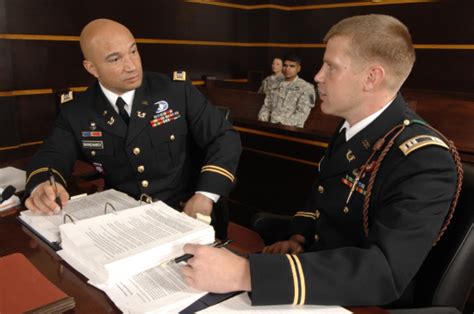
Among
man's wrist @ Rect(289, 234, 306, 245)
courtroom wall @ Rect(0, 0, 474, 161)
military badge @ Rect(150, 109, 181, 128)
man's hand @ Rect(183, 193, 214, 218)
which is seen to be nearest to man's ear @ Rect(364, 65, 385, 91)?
man's wrist @ Rect(289, 234, 306, 245)

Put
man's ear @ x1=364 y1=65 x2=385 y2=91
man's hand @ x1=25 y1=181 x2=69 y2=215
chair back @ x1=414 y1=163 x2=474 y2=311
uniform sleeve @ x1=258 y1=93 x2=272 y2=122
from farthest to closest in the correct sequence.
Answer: uniform sleeve @ x1=258 y1=93 x2=272 y2=122 < man's hand @ x1=25 y1=181 x2=69 y2=215 < man's ear @ x1=364 y1=65 x2=385 y2=91 < chair back @ x1=414 y1=163 x2=474 y2=311

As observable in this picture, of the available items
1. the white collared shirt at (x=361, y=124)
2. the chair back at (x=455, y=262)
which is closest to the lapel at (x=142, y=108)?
the white collared shirt at (x=361, y=124)

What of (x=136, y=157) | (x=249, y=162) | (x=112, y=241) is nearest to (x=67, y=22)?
(x=249, y=162)

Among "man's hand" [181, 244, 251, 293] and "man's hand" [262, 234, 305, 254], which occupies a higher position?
"man's hand" [181, 244, 251, 293]

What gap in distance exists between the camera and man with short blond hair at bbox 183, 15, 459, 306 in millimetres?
818

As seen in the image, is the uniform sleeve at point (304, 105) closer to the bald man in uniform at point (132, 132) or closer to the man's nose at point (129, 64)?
the bald man in uniform at point (132, 132)

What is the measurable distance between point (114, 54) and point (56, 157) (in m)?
0.48

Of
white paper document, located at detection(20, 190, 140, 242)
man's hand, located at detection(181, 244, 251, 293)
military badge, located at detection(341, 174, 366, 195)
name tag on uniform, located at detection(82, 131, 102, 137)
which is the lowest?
white paper document, located at detection(20, 190, 140, 242)

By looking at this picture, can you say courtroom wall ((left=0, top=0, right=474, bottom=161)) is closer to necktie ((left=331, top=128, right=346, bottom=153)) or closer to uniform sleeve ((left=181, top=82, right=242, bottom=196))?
uniform sleeve ((left=181, top=82, right=242, bottom=196))

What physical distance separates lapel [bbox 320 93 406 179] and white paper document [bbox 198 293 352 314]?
17.3 inches

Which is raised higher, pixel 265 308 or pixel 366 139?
pixel 366 139

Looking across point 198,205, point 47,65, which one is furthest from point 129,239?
point 47,65

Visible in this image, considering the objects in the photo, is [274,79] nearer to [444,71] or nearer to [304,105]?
[304,105]

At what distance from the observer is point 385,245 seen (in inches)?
33.9
